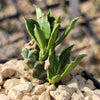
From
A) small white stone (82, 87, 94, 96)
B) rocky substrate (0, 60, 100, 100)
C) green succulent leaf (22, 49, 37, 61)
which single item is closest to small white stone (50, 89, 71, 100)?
rocky substrate (0, 60, 100, 100)

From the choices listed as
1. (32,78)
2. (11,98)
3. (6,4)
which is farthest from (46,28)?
(6,4)

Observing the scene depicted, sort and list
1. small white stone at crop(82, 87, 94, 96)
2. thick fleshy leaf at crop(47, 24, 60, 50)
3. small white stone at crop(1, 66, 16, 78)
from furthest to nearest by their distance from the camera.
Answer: small white stone at crop(1, 66, 16, 78) → small white stone at crop(82, 87, 94, 96) → thick fleshy leaf at crop(47, 24, 60, 50)

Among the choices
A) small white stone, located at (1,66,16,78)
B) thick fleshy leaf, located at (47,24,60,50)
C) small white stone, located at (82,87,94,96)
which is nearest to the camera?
thick fleshy leaf, located at (47,24,60,50)

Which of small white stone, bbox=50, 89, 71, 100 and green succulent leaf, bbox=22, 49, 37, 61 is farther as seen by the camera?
green succulent leaf, bbox=22, 49, 37, 61

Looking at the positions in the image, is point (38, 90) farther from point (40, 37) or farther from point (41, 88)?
point (40, 37)

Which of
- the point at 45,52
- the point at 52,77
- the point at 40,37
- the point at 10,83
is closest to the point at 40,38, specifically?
the point at 40,37

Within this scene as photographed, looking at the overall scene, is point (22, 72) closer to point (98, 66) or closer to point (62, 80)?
point (62, 80)

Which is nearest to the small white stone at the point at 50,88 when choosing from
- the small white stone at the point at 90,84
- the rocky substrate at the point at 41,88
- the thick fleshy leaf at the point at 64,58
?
the rocky substrate at the point at 41,88

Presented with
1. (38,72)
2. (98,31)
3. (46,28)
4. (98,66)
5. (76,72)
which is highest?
(46,28)

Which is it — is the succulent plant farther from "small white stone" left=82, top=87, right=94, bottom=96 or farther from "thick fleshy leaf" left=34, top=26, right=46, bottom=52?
"small white stone" left=82, top=87, right=94, bottom=96
